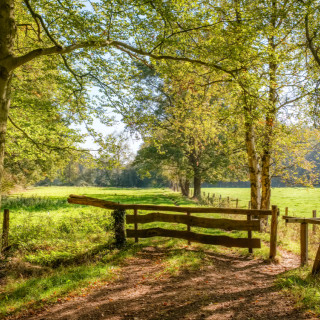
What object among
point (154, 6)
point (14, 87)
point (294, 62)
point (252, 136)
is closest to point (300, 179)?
point (252, 136)

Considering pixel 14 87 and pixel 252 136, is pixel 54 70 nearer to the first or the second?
pixel 14 87

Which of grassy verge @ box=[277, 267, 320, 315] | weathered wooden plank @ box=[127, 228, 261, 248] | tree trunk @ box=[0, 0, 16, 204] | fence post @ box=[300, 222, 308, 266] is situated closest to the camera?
grassy verge @ box=[277, 267, 320, 315]

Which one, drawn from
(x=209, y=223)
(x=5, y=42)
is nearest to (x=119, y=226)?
(x=209, y=223)

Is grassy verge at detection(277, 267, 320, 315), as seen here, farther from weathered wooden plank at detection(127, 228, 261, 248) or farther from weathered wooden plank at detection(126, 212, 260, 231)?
weathered wooden plank at detection(126, 212, 260, 231)

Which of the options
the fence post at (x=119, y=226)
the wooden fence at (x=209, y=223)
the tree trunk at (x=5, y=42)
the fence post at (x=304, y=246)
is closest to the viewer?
the tree trunk at (x=5, y=42)

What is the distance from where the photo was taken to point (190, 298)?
5.04m

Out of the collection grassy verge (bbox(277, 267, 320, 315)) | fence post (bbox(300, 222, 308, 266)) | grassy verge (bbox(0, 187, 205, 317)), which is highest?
fence post (bbox(300, 222, 308, 266))

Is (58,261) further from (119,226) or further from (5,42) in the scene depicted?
(5,42)

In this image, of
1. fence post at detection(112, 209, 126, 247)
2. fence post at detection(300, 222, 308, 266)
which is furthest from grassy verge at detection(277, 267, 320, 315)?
fence post at detection(112, 209, 126, 247)

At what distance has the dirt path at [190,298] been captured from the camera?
4422 millimetres

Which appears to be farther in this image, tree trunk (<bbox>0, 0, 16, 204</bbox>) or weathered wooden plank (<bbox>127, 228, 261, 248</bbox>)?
weathered wooden plank (<bbox>127, 228, 261, 248</bbox>)

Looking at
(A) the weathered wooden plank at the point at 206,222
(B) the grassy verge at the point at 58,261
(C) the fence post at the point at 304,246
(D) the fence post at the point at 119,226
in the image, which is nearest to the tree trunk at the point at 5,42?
(B) the grassy verge at the point at 58,261

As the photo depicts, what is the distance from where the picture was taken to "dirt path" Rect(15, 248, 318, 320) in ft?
14.5

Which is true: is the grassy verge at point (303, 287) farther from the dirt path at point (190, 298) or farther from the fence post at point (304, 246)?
the fence post at point (304, 246)
